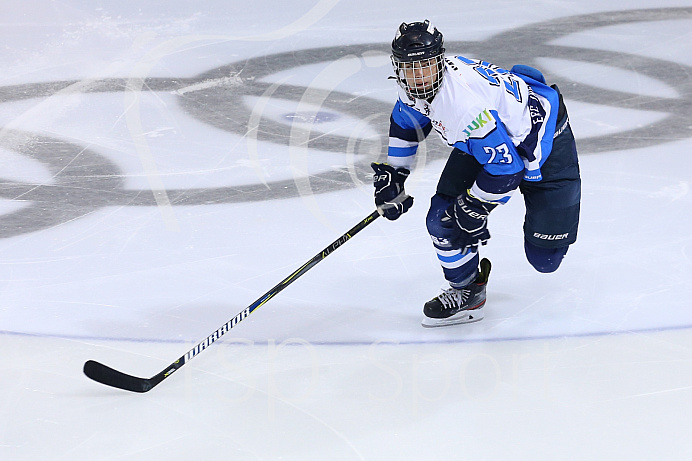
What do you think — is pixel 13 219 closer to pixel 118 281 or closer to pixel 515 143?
pixel 118 281

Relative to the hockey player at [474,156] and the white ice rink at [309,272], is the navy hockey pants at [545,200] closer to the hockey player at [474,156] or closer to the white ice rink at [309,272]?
the hockey player at [474,156]

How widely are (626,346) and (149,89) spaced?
11.7 feet

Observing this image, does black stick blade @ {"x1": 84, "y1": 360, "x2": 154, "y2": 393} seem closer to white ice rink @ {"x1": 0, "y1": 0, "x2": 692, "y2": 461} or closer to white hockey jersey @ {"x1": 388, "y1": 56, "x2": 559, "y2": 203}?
white ice rink @ {"x1": 0, "y1": 0, "x2": 692, "y2": 461}

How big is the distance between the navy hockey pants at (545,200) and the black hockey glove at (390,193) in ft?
0.35

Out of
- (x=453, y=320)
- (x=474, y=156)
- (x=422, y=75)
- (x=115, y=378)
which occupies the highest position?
(x=422, y=75)

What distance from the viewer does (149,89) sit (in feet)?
17.0

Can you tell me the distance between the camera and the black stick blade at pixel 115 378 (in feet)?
7.88

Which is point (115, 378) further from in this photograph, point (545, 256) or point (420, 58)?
point (545, 256)

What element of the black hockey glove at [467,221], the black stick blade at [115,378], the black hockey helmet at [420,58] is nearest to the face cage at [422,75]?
the black hockey helmet at [420,58]

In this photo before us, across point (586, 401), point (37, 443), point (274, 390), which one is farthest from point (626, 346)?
point (37, 443)

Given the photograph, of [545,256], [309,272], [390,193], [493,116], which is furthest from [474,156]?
[309,272]

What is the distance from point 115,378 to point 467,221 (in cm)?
116

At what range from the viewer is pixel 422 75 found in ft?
7.50

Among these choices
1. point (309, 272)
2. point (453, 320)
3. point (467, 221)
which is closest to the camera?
point (467, 221)
